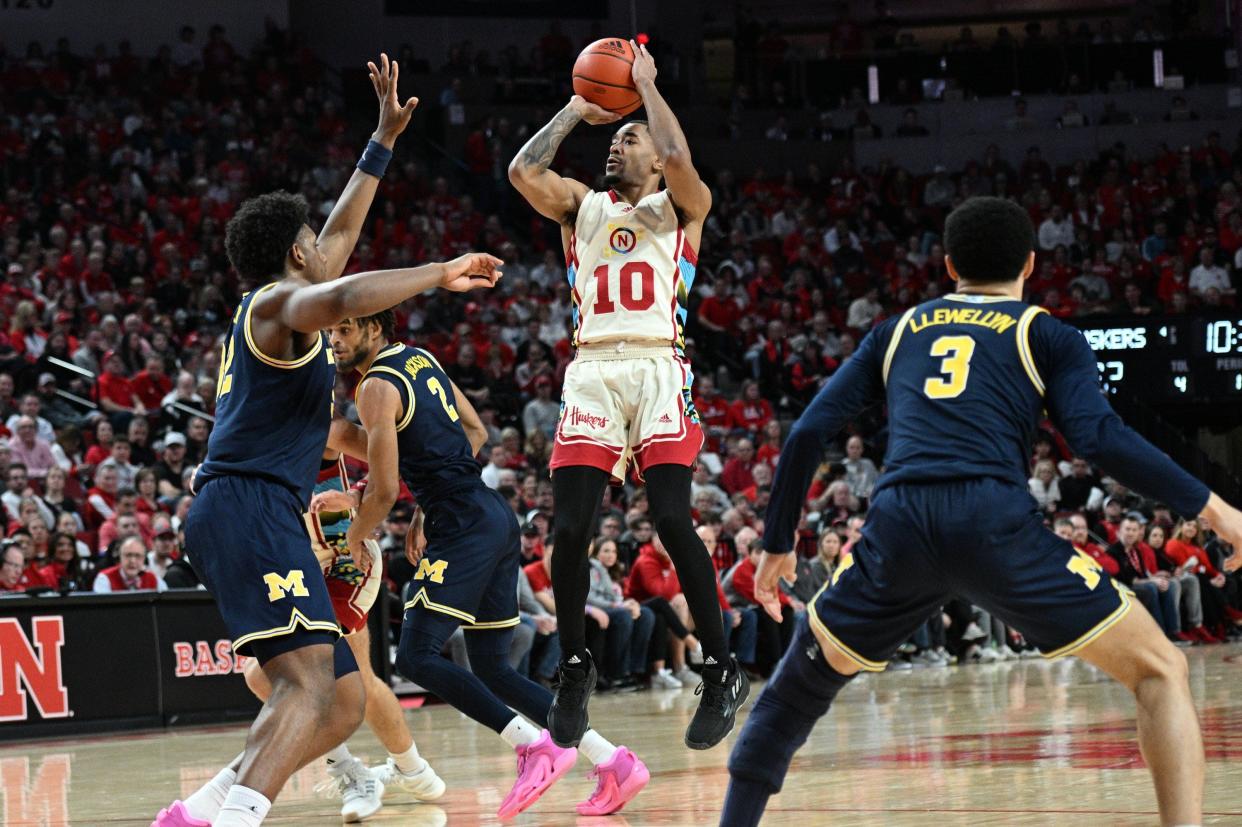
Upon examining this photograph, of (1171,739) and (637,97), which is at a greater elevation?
(637,97)

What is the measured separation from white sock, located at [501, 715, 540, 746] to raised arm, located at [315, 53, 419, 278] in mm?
2043

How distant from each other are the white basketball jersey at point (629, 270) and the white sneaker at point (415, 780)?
1.97m

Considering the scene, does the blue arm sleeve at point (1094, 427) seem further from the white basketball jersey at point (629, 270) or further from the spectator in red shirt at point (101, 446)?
the spectator in red shirt at point (101, 446)

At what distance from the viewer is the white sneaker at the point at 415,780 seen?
7.14m

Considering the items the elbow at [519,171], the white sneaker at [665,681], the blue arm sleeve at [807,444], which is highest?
the elbow at [519,171]

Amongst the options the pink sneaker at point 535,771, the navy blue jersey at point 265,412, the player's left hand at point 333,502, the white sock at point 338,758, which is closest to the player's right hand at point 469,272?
the navy blue jersey at point 265,412

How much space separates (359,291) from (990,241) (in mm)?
1829

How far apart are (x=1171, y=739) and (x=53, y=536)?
1100 centimetres

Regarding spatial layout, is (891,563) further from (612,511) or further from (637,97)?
(612,511)

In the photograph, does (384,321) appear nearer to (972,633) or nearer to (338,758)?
(338,758)

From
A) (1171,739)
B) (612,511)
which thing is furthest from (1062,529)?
(1171,739)

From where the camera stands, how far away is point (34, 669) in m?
12.3

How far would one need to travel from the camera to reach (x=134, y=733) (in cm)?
1254

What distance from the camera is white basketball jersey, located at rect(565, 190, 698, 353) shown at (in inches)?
268
